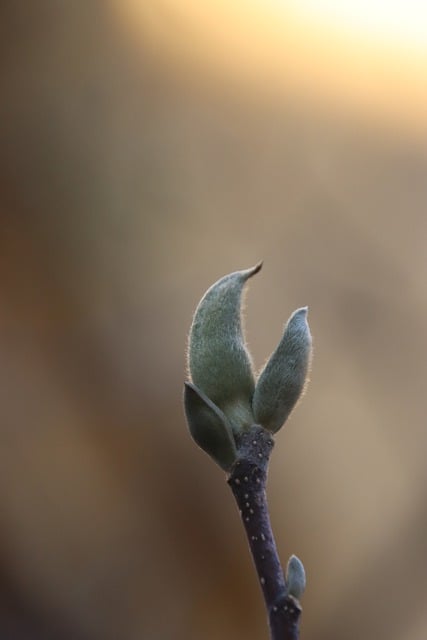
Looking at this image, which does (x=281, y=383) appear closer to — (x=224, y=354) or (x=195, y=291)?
(x=224, y=354)

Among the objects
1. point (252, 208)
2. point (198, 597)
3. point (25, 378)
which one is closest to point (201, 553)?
point (198, 597)

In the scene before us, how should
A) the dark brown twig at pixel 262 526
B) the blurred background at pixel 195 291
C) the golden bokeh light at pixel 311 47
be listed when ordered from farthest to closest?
the golden bokeh light at pixel 311 47 → the blurred background at pixel 195 291 → the dark brown twig at pixel 262 526

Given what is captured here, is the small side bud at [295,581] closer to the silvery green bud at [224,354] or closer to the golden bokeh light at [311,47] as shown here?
the silvery green bud at [224,354]

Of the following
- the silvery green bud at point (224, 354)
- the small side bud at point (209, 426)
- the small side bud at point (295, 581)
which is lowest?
the small side bud at point (295, 581)

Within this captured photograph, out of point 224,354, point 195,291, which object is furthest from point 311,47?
point 224,354

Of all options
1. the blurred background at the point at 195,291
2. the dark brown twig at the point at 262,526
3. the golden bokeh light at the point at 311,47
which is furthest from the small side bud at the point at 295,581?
the golden bokeh light at the point at 311,47

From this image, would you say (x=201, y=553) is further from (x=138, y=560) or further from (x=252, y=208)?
(x=252, y=208)
